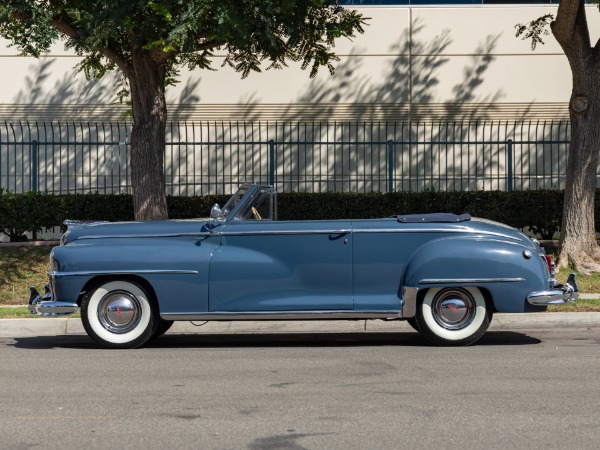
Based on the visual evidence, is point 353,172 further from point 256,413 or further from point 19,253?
point 256,413

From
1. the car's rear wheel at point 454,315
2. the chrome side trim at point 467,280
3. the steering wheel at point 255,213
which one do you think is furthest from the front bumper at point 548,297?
the steering wheel at point 255,213

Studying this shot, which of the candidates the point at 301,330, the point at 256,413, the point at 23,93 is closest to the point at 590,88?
the point at 301,330

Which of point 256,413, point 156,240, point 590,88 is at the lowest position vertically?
point 256,413

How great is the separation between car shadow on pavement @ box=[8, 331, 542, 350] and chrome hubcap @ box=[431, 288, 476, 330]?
0.34 m

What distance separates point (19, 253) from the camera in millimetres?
17484

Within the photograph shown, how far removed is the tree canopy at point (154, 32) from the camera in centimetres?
1420

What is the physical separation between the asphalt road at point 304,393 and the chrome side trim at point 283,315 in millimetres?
336

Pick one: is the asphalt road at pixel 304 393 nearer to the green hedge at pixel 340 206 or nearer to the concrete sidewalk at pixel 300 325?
the concrete sidewalk at pixel 300 325

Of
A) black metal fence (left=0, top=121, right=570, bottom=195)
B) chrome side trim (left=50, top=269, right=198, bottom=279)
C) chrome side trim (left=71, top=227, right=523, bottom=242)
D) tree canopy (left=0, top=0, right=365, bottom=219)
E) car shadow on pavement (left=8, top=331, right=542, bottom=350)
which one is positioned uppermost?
tree canopy (left=0, top=0, right=365, bottom=219)

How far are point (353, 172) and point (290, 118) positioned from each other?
6.36 ft

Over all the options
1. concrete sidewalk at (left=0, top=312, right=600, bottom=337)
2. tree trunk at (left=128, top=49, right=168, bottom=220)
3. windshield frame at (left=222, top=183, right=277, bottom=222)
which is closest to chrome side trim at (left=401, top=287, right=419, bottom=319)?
concrete sidewalk at (left=0, top=312, right=600, bottom=337)

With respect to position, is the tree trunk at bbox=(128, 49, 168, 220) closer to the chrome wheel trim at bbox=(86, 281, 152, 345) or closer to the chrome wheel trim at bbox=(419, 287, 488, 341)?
the chrome wheel trim at bbox=(86, 281, 152, 345)

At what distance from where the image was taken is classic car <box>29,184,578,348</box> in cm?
1016

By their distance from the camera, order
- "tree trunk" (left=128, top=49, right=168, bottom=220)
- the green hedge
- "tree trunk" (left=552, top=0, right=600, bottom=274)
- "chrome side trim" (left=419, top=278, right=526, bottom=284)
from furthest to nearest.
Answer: the green hedge, "tree trunk" (left=128, top=49, right=168, bottom=220), "tree trunk" (left=552, top=0, right=600, bottom=274), "chrome side trim" (left=419, top=278, right=526, bottom=284)
